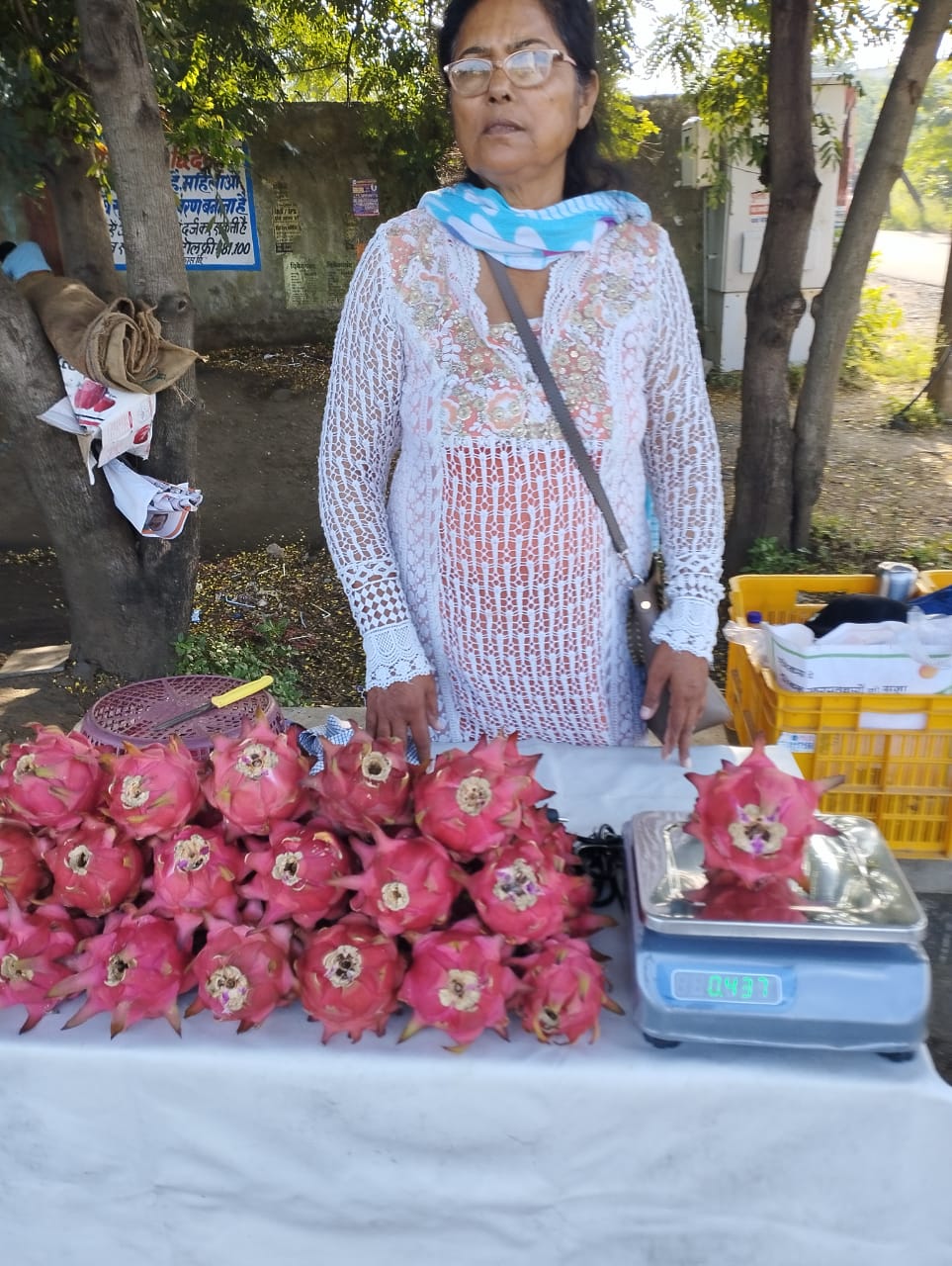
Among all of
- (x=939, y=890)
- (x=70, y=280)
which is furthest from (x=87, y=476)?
(x=939, y=890)

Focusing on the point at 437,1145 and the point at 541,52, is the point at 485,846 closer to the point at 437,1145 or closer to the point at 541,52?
the point at 437,1145

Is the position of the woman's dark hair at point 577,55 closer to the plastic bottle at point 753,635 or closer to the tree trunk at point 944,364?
the plastic bottle at point 753,635

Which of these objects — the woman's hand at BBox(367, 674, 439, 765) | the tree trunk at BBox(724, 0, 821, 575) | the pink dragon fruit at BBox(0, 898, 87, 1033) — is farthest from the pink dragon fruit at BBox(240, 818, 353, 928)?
the tree trunk at BBox(724, 0, 821, 575)

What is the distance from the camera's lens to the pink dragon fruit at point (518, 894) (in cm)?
107

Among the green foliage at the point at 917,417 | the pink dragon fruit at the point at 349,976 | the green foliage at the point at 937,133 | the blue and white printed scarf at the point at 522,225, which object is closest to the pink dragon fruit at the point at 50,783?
the pink dragon fruit at the point at 349,976

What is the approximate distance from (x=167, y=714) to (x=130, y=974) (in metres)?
0.65

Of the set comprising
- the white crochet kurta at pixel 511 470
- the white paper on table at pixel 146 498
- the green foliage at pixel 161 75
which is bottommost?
the white paper on table at pixel 146 498

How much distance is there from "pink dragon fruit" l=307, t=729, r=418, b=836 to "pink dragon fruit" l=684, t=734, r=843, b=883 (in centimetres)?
34

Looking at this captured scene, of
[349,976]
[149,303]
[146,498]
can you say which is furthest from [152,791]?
[149,303]

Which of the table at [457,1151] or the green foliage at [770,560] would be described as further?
the green foliage at [770,560]

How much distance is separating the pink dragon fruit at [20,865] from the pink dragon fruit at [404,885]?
15.4 inches

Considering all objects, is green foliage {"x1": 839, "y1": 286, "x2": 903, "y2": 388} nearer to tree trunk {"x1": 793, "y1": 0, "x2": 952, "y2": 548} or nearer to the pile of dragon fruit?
tree trunk {"x1": 793, "y1": 0, "x2": 952, "y2": 548}

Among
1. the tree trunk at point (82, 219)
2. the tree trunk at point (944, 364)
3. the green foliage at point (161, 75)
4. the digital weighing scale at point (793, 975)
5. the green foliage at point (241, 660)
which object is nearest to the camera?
the digital weighing scale at point (793, 975)

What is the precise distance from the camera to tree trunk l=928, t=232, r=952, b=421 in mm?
7762
